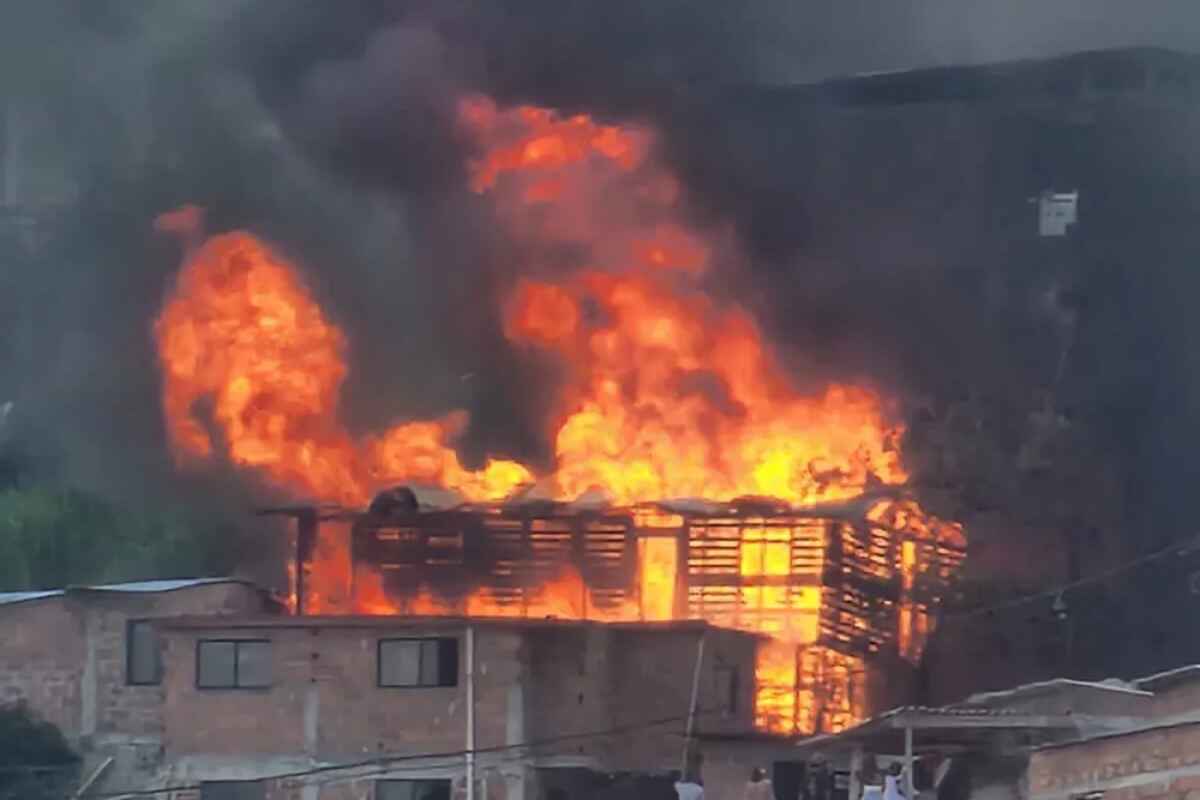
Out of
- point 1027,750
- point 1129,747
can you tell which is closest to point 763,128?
point 1027,750

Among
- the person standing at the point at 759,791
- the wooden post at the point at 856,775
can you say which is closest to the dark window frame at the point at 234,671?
the person standing at the point at 759,791

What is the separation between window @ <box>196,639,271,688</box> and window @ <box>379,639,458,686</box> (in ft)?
5.02

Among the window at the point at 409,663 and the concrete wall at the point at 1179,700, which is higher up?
the window at the point at 409,663

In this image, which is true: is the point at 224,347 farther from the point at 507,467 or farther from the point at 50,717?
the point at 50,717

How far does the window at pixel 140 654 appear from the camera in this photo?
3666cm

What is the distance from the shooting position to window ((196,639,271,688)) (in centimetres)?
3484

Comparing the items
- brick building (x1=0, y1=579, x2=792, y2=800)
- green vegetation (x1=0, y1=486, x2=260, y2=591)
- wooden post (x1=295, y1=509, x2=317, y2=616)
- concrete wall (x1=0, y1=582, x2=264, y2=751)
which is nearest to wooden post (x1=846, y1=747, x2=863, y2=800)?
brick building (x1=0, y1=579, x2=792, y2=800)

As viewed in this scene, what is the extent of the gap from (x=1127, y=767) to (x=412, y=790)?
13.5m

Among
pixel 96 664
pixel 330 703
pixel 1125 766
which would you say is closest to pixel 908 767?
pixel 1125 766

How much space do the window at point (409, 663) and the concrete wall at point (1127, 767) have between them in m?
11.6

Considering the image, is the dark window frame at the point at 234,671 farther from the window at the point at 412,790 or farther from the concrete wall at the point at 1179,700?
the concrete wall at the point at 1179,700

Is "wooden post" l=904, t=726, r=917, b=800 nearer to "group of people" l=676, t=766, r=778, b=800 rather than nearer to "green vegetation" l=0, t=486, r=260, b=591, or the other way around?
"group of people" l=676, t=766, r=778, b=800

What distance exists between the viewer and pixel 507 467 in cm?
4419

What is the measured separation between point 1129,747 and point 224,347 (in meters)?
24.8
